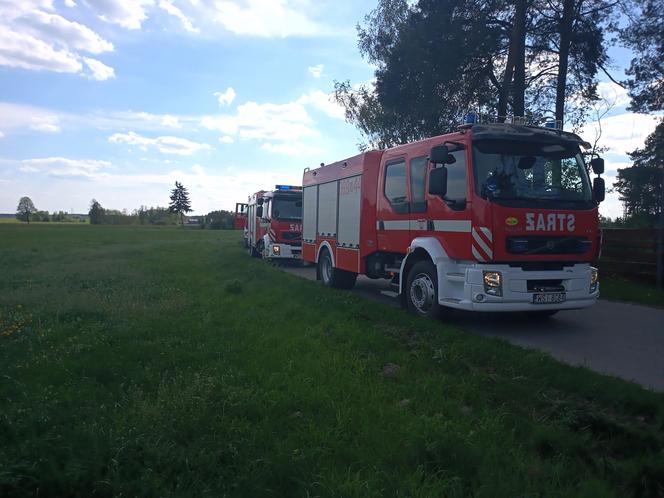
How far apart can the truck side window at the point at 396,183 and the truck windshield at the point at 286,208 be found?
9.80 metres

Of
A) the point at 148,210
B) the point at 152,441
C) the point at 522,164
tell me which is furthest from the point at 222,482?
the point at 148,210

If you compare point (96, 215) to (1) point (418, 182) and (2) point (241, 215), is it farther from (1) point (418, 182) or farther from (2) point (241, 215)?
(1) point (418, 182)

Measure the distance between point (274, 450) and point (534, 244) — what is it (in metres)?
5.18

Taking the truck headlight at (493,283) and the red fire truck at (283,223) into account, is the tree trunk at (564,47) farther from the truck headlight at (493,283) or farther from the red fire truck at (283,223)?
the truck headlight at (493,283)

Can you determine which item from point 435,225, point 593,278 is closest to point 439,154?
point 435,225

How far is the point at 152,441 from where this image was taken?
3.84 m

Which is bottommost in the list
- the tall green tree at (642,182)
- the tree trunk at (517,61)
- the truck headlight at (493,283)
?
the truck headlight at (493,283)

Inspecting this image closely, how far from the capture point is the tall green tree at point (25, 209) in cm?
10744

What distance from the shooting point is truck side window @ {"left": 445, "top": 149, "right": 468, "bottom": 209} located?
7.72 m

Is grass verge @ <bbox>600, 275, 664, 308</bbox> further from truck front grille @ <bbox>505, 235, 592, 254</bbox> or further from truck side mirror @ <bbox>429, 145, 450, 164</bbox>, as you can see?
truck side mirror @ <bbox>429, 145, 450, 164</bbox>

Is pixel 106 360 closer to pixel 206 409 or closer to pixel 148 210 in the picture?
pixel 206 409

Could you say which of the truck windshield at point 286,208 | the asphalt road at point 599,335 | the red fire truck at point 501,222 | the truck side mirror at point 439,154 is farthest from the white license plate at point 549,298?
the truck windshield at point 286,208

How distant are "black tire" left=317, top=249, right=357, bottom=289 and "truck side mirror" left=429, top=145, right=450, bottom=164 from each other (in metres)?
5.24

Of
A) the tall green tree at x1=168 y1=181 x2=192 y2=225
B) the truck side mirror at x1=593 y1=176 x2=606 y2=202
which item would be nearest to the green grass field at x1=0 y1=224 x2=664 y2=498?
the truck side mirror at x1=593 y1=176 x2=606 y2=202
